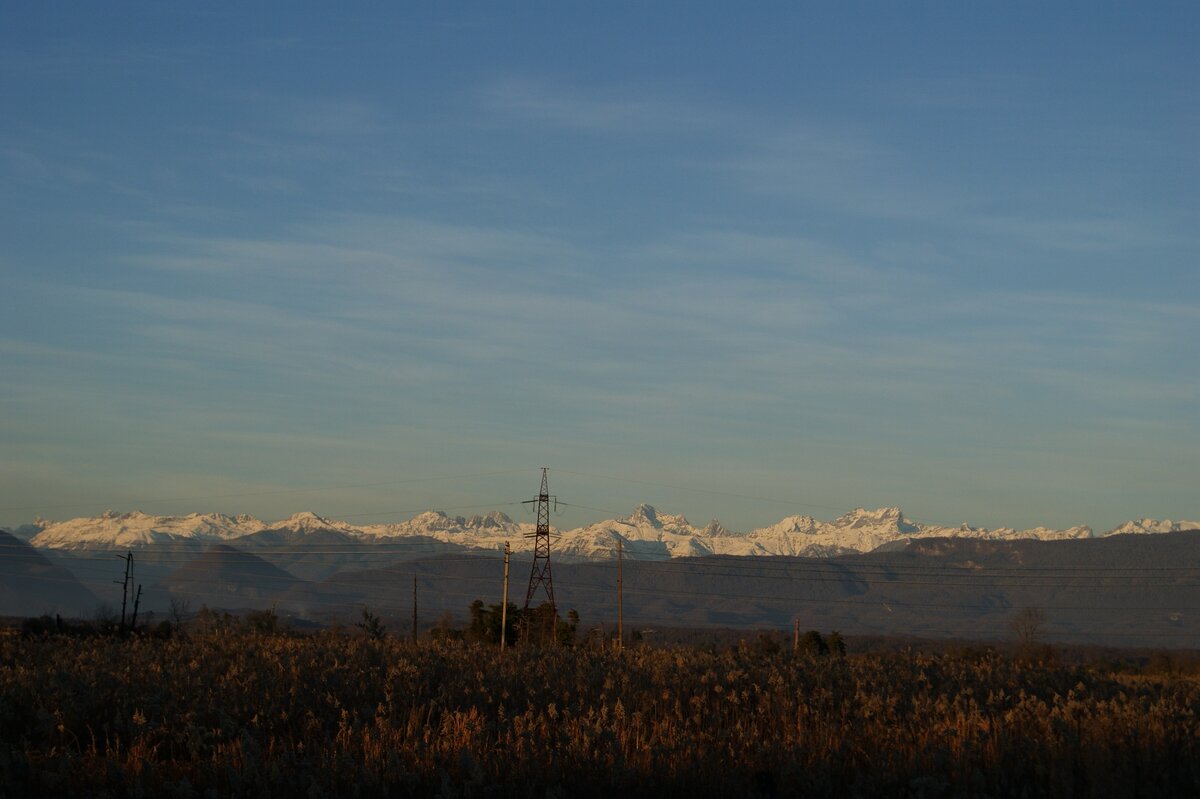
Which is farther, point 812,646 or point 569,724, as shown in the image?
point 812,646

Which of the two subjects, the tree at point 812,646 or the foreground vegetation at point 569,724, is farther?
the tree at point 812,646

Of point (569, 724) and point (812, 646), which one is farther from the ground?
point (569, 724)

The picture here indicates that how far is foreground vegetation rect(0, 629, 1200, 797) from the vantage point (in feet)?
53.6

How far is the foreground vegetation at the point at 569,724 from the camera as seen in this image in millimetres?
16344

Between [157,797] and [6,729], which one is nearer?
[157,797]

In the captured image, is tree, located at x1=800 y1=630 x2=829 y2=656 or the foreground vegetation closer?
the foreground vegetation

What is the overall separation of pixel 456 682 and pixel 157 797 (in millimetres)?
9076

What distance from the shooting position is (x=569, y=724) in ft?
65.9

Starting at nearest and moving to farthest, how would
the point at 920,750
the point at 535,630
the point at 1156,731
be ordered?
1. the point at 920,750
2. the point at 1156,731
3. the point at 535,630

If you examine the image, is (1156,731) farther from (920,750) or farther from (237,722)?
(237,722)

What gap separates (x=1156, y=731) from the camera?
19.2 m

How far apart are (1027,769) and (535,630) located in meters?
75.2

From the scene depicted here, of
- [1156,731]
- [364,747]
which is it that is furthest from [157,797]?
[1156,731]

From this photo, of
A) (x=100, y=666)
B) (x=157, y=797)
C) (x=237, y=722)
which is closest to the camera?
(x=157, y=797)
